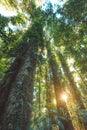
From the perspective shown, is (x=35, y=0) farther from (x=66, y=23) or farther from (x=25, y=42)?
(x=25, y=42)

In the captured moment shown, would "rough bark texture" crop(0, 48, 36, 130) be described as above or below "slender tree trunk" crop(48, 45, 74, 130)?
below

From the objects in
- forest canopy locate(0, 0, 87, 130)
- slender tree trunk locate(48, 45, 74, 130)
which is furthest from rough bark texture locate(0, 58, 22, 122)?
slender tree trunk locate(48, 45, 74, 130)

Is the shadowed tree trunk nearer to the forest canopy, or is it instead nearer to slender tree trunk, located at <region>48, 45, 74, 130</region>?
the forest canopy

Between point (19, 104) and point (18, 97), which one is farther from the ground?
point (18, 97)

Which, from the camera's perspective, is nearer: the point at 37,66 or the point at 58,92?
the point at 37,66

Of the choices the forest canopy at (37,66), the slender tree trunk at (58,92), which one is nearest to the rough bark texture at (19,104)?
the forest canopy at (37,66)

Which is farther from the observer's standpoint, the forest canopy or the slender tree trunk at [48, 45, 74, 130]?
the slender tree trunk at [48, 45, 74, 130]

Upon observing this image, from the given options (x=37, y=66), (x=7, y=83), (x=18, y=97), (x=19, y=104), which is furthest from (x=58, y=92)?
(x=19, y=104)

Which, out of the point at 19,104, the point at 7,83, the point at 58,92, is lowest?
the point at 19,104

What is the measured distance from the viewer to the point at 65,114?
6984 millimetres

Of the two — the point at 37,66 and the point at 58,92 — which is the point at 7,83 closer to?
the point at 37,66

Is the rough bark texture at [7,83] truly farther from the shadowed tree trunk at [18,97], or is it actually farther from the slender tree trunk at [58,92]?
the slender tree trunk at [58,92]

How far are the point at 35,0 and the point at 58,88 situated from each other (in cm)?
1133

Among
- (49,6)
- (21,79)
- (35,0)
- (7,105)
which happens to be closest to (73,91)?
(49,6)
